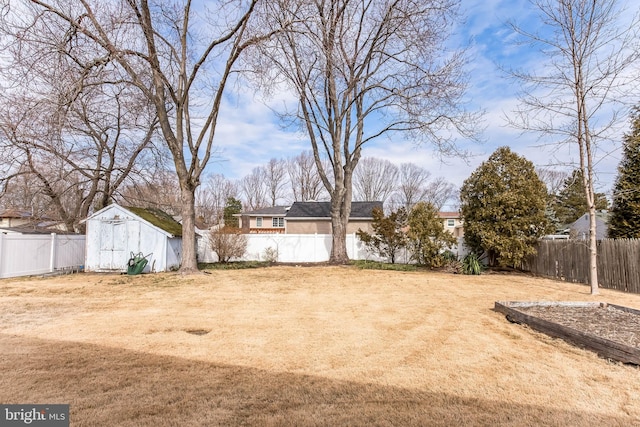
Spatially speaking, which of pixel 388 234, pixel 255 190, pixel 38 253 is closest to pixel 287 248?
pixel 388 234

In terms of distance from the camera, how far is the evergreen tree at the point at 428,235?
50.1 feet

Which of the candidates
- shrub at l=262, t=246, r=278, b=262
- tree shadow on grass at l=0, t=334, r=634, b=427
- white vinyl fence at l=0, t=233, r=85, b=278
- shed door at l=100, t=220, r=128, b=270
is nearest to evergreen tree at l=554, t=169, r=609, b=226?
shrub at l=262, t=246, r=278, b=262

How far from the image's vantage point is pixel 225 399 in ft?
9.70

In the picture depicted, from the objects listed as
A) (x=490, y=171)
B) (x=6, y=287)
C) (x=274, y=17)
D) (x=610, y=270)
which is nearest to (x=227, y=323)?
(x=6, y=287)

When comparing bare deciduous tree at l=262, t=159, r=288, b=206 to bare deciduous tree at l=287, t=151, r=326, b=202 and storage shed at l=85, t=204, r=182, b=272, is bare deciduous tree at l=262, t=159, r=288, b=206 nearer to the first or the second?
bare deciduous tree at l=287, t=151, r=326, b=202

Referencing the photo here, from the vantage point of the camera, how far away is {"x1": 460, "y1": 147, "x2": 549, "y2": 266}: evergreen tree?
13.7 metres

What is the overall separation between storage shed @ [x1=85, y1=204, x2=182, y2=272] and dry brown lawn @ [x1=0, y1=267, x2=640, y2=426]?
668 centimetres

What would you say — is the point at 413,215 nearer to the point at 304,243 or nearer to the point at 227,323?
the point at 304,243

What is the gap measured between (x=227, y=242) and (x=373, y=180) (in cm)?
2890

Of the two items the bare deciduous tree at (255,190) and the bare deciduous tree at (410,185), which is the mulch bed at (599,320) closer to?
the bare deciduous tree at (410,185)

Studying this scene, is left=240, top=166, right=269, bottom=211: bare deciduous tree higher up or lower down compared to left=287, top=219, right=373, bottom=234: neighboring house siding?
higher up

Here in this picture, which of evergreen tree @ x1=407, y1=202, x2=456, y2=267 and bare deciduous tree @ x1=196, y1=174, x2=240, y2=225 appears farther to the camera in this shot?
bare deciduous tree @ x1=196, y1=174, x2=240, y2=225

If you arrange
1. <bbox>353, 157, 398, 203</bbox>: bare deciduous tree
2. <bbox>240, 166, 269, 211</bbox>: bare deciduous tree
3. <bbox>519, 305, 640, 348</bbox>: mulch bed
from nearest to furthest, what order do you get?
1. <bbox>519, 305, 640, 348</bbox>: mulch bed
2. <bbox>353, 157, 398, 203</bbox>: bare deciduous tree
3. <bbox>240, 166, 269, 211</bbox>: bare deciduous tree

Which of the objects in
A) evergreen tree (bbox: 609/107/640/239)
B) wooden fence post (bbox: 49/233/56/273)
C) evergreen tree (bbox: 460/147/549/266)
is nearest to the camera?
evergreen tree (bbox: 609/107/640/239)
